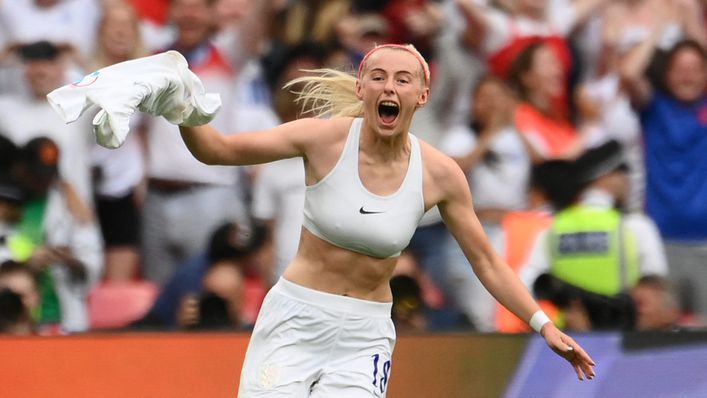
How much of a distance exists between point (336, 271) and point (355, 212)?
251 mm

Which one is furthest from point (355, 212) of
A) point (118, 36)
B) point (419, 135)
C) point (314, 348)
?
point (118, 36)

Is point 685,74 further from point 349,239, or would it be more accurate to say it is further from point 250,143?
point 250,143

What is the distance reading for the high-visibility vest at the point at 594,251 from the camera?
7.89 metres

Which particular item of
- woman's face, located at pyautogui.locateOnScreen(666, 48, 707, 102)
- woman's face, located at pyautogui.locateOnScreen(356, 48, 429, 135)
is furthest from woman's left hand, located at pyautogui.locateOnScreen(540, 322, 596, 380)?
woman's face, located at pyautogui.locateOnScreen(666, 48, 707, 102)

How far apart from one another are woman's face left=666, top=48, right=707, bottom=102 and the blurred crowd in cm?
1

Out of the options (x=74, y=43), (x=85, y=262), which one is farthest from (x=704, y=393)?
(x=74, y=43)

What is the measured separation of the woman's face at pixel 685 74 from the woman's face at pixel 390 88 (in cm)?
380

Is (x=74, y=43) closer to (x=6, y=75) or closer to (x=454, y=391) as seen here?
(x=6, y=75)

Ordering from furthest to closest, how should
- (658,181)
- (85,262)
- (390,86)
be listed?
1. (658,181)
2. (85,262)
3. (390,86)

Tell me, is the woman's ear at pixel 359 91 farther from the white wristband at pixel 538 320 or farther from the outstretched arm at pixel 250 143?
the white wristband at pixel 538 320

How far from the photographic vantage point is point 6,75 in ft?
26.0

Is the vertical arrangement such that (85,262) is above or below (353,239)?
below

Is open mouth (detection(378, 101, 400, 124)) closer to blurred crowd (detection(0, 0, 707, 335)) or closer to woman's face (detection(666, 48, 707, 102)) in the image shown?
blurred crowd (detection(0, 0, 707, 335))

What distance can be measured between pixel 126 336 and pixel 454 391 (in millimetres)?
1665
